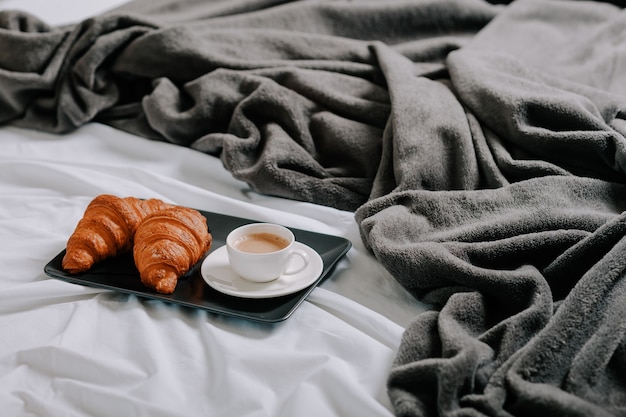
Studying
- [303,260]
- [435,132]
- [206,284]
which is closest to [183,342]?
[206,284]

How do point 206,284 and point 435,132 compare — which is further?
point 435,132

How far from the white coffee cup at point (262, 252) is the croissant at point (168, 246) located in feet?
0.17

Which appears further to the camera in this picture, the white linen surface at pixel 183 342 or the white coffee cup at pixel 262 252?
the white coffee cup at pixel 262 252

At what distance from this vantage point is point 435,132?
111cm

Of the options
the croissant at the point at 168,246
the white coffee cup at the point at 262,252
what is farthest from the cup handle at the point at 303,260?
the croissant at the point at 168,246

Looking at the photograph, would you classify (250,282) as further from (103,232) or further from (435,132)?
(435,132)

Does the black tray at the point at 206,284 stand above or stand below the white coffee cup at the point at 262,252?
below

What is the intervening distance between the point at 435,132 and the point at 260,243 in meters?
0.37

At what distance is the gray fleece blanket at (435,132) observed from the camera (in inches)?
29.1

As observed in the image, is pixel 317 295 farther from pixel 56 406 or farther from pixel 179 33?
pixel 179 33

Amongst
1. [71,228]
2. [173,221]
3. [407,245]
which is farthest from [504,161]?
[71,228]

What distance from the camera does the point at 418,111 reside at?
1.15 m

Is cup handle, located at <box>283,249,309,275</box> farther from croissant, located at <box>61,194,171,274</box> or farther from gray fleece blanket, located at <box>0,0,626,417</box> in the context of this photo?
croissant, located at <box>61,194,171,274</box>

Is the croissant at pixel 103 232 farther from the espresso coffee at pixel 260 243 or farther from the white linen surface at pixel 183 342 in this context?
the espresso coffee at pixel 260 243
